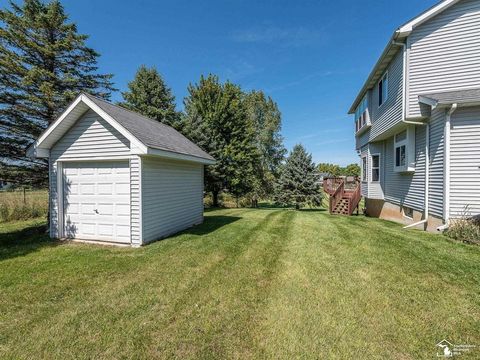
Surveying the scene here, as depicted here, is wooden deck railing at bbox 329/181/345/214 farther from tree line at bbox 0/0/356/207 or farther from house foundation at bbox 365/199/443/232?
tree line at bbox 0/0/356/207

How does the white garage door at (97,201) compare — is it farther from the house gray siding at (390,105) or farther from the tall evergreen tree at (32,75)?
the house gray siding at (390,105)

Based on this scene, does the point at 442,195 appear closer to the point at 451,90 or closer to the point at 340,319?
the point at 451,90

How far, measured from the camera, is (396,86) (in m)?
9.12

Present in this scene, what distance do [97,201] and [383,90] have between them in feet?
43.9

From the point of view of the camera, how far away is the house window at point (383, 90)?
1041 cm

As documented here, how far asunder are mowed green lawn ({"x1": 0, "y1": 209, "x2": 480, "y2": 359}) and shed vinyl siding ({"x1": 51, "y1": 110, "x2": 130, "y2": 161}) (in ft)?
9.72

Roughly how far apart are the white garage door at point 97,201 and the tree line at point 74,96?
19.5ft

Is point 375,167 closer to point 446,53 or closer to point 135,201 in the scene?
point 446,53

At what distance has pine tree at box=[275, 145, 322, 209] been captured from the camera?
17.7 m

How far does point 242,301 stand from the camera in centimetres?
358

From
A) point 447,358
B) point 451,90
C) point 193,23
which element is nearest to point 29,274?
point 447,358

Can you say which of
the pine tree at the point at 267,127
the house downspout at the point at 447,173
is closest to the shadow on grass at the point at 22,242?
the house downspout at the point at 447,173

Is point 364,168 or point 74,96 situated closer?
point 74,96

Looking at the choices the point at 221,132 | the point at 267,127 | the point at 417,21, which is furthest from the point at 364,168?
the point at 267,127
